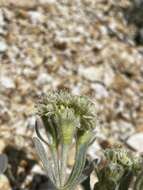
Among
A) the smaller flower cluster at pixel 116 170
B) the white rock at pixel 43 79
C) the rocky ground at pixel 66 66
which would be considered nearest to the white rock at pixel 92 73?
the rocky ground at pixel 66 66

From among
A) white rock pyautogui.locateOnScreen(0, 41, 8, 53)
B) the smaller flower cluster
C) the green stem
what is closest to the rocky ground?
white rock pyautogui.locateOnScreen(0, 41, 8, 53)

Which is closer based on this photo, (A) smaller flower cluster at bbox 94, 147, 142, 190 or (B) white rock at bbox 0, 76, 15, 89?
(A) smaller flower cluster at bbox 94, 147, 142, 190

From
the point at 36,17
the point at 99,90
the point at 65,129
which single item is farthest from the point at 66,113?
the point at 36,17

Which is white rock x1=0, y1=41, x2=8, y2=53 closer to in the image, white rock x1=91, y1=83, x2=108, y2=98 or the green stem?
white rock x1=91, y1=83, x2=108, y2=98

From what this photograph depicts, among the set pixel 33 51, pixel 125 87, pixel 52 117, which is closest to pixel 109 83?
pixel 125 87

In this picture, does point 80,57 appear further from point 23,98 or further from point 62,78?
point 23,98

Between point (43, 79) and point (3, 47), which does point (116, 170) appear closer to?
point (43, 79)

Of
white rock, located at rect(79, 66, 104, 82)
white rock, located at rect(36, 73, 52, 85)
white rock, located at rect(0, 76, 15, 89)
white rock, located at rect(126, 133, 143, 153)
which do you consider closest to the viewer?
white rock, located at rect(126, 133, 143, 153)

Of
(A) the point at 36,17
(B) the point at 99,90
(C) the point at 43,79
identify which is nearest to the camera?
(C) the point at 43,79

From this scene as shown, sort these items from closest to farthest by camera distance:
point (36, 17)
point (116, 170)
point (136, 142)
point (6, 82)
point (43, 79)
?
point (116, 170), point (136, 142), point (6, 82), point (43, 79), point (36, 17)

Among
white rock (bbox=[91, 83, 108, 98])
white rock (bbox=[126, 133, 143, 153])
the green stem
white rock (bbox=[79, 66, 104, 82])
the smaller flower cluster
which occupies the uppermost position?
the smaller flower cluster
